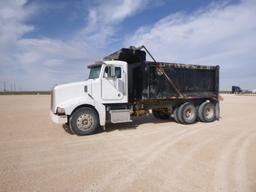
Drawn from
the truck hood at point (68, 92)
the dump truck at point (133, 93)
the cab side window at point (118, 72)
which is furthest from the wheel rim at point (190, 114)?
the truck hood at point (68, 92)

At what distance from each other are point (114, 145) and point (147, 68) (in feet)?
14.6

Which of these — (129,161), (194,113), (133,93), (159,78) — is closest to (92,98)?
(133,93)

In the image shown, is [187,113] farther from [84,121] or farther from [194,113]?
[84,121]

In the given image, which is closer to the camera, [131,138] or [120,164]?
[120,164]

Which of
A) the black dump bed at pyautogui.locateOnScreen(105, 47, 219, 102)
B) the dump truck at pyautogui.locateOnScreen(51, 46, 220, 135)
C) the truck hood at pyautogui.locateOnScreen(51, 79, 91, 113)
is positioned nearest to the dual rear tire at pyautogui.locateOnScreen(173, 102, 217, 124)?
the dump truck at pyautogui.locateOnScreen(51, 46, 220, 135)

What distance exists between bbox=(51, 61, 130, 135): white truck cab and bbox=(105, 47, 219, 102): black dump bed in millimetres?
871

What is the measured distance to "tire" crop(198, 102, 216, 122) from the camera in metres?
12.6

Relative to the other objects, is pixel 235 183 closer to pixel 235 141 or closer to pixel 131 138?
pixel 235 141

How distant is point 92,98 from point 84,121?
0.95 m

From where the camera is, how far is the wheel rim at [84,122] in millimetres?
9273

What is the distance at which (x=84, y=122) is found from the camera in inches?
368

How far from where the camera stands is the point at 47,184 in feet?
15.1

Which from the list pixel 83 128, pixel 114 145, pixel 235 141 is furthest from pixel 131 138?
pixel 235 141

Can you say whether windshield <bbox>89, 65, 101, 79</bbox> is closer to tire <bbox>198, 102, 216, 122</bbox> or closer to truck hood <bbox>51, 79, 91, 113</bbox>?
truck hood <bbox>51, 79, 91, 113</bbox>
